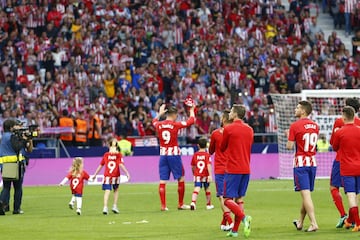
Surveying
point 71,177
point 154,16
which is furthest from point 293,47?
point 71,177

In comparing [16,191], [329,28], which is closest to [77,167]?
[16,191]

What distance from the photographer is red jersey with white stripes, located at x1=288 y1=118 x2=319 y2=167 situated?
18.3 meters

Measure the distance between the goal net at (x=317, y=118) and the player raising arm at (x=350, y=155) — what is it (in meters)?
16.8

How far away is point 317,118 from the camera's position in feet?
120

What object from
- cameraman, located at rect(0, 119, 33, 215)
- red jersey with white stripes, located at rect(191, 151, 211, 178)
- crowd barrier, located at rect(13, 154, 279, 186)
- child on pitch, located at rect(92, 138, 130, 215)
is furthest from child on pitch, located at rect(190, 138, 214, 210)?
crowd barrier, located at rect(13, 154, 279, 186)

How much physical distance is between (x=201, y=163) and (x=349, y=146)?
6.79 metres

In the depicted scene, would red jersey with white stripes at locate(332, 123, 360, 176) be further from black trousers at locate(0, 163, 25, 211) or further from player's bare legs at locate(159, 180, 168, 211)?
black trousers at locate(0, 163, 25, 211)

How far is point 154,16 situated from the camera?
44.4 m

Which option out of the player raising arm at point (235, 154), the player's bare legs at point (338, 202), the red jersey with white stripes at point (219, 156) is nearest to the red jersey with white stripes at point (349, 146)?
the player's bare legs at point (338, 202)

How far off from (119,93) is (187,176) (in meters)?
5.76

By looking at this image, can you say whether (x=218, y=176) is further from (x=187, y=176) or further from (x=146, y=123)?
(x=146, y=123)

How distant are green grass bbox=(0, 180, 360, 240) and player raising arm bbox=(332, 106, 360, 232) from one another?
56 cm

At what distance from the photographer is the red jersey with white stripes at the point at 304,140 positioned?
18.3 metres

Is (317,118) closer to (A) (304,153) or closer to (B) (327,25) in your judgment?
(B) (327,25)
